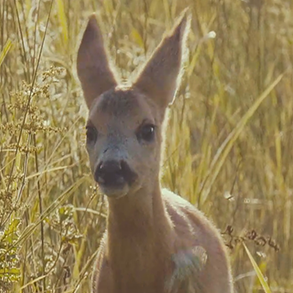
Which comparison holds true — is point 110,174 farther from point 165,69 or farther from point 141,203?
point 165,69

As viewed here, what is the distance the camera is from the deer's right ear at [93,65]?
5.52 meters

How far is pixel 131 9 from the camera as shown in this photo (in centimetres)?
884

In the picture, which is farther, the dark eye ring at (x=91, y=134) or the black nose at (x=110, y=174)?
the dark eye ring at (x=91, y=134)

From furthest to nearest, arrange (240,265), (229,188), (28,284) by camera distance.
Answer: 1. (229,188)
2. (240,265)
3. (28,284)

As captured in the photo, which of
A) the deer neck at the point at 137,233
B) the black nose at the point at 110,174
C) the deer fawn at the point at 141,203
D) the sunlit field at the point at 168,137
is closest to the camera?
the black nose at the point at 110,174

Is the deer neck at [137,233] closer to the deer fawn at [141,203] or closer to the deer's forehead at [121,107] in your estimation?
the deer fawn at [141,203]

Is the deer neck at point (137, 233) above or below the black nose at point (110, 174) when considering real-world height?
below

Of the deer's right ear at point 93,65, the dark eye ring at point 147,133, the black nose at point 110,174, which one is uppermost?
the deer's right ear at point 93,65

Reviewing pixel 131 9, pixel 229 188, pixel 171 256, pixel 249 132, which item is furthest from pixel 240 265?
pixel 131 9

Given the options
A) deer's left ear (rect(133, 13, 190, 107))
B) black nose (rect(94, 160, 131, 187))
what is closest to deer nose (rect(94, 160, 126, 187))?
black nose (rect(94, 160, 131, 187))

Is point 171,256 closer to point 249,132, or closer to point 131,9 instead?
point 249,132

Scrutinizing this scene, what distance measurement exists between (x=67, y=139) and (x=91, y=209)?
443mm

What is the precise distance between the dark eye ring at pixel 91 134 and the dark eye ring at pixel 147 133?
0.58ft

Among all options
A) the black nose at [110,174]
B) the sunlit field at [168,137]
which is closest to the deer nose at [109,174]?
the black nose at [110,174]
